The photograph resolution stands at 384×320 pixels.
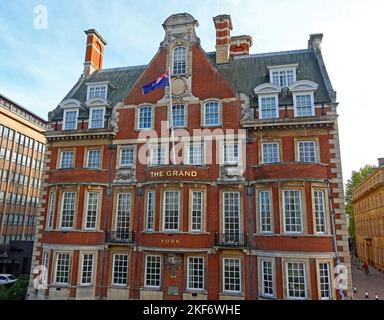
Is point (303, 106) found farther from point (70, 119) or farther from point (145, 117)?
point (70, 119)

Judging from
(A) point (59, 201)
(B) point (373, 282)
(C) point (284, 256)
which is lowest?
(B) point (373, 282)

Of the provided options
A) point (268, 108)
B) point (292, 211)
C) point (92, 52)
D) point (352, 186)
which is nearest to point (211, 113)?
point (268, 108)

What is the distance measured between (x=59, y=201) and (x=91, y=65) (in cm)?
1479

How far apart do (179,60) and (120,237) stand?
15149mm

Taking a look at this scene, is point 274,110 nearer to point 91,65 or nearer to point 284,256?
point 284,256

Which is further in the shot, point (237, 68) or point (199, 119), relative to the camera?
point (237, 68)

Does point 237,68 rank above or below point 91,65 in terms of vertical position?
below

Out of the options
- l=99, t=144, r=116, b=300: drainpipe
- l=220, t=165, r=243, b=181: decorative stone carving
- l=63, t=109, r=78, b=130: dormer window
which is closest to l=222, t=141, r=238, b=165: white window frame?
l=220, t=165, r=243, b=181: decorative stone carving

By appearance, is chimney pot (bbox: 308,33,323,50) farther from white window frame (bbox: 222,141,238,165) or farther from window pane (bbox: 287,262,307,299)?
window pane (bbox: 287,262,307,299)

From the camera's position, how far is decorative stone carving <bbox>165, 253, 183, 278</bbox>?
811 inches

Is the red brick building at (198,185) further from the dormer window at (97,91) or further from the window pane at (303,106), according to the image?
the dormer window at (97,91)

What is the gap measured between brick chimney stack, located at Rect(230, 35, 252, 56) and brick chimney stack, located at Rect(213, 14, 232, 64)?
2733 millimetres
